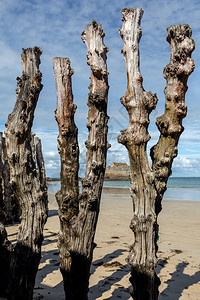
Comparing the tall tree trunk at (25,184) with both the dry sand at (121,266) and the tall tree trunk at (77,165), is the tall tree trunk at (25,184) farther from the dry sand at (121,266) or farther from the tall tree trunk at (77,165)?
the dry sand at (121,266)

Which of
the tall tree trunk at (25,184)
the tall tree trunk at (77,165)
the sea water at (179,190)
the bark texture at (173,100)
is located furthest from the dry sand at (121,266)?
the sea water at (179,190)

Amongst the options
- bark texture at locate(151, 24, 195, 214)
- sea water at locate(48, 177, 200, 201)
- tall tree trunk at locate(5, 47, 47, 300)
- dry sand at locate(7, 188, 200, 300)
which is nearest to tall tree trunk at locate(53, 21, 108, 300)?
tall tree trunk at locate(5, 47, 47, 300)

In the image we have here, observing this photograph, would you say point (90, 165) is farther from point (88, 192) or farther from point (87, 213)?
point (87, 213)

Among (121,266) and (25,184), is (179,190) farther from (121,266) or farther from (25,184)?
(25,184)

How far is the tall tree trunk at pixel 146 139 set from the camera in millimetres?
3391

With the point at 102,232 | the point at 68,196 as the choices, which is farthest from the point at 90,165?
the point at 102,232

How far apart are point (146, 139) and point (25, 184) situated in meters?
1.72

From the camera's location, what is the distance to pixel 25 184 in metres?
3.87

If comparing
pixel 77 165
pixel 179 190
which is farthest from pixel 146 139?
pixel 179 190

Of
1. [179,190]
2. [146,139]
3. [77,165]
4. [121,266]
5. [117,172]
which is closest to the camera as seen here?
[146,139]

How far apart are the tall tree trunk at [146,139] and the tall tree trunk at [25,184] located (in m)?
1.29

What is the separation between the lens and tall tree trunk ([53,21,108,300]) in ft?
12.3

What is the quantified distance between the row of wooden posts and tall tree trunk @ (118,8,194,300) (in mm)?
12

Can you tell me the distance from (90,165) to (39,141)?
10162mm
